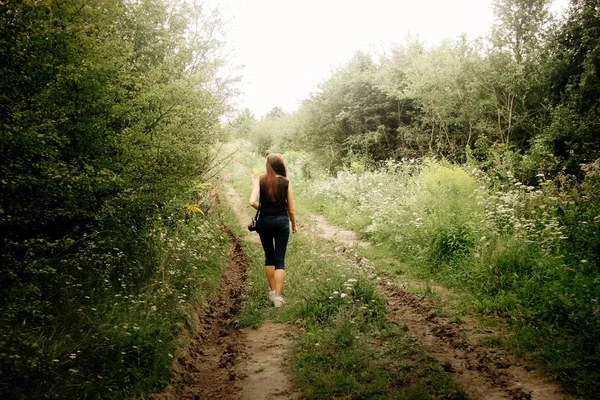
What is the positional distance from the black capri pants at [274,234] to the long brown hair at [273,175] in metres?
0.35

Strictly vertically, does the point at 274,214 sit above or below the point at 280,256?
above

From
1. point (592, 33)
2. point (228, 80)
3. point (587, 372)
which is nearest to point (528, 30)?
point (592, 33)

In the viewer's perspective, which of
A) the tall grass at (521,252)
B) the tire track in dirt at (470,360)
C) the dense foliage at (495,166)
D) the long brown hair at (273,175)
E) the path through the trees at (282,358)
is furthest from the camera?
the long brown hair at (273,175)

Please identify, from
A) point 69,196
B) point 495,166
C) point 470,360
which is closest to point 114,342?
point 69,196

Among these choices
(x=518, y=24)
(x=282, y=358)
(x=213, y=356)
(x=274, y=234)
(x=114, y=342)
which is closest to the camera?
(x=114, y=342)

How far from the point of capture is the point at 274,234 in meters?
5.35

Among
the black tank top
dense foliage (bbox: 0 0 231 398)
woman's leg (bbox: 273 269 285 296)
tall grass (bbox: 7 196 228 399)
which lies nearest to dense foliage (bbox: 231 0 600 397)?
woman's leg (bbox: 273 269 285 296)

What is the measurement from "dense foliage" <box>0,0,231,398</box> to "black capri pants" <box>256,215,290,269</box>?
1.44 m

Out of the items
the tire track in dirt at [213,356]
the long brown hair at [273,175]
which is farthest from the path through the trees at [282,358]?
the long brown hair at [273,175]

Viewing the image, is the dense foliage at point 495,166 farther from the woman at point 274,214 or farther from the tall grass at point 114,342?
the tall grass at point 114,342

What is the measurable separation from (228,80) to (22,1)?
741cm

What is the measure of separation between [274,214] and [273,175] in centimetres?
63

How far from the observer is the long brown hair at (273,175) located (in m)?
5.24

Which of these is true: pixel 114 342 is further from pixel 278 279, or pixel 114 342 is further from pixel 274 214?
pixel 274 214
